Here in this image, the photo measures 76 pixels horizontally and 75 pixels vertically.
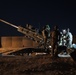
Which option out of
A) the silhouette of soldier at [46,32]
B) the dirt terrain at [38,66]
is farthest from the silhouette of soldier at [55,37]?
the silhouette of soldier at [46,32]

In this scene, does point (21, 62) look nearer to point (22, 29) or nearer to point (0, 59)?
point (0, 59)

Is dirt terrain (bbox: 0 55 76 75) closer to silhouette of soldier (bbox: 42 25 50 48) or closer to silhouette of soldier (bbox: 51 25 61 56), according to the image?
silhouette of soldier (bbox: 51 25 61 56)

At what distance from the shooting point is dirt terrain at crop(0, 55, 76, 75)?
12.1m

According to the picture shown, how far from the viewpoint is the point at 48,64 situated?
1319 cm

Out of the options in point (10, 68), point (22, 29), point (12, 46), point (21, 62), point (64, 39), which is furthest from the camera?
point (12, 46)

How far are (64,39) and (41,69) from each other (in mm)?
7600

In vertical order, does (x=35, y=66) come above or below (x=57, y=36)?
below

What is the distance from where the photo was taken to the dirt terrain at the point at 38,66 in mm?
12094

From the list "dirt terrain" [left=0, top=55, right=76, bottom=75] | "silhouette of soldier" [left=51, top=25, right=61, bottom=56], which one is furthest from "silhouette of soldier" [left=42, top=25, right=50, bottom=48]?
"dirt terrain" [left=0, top=55, right=76, bottom=75]

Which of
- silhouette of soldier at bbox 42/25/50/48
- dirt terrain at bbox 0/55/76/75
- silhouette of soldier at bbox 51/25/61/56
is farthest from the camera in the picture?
silhouette of soldier at bbox 42/25/50/48

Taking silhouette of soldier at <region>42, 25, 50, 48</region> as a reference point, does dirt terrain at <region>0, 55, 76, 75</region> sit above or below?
below

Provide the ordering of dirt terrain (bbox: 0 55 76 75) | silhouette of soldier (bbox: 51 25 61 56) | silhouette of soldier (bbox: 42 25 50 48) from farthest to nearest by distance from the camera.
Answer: silhouette of soldier (bbox: 42 25 50 48)
silhouette of soldier (bbox: 51 25 61 56)
dirt terrain (bbox: 0 55 76 75)

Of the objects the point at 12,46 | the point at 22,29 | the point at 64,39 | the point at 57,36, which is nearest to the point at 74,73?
the point at 57,36

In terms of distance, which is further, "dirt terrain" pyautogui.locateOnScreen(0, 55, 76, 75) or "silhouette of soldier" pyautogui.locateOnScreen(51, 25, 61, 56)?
"silhouette of soldier" pyautogui.locateOnScreen(51, 25, 61, 56)
